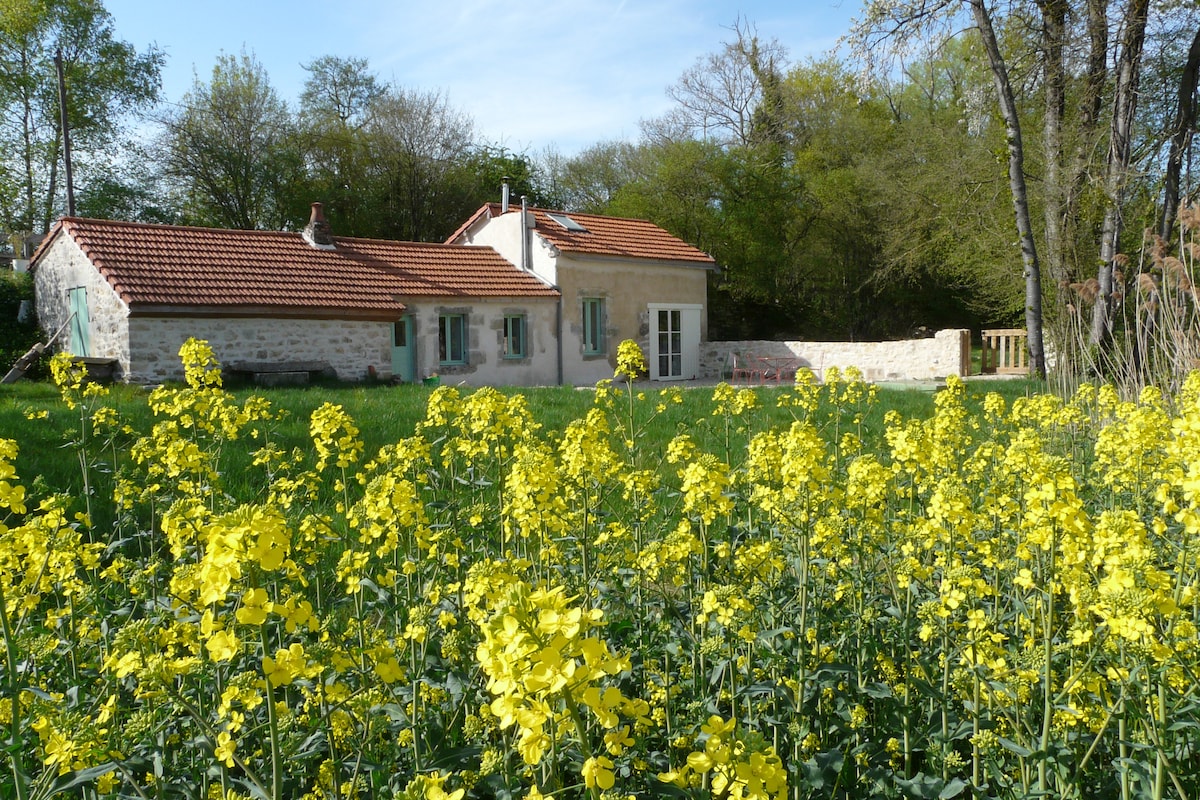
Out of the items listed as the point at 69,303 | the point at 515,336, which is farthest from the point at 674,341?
the point at 69,303

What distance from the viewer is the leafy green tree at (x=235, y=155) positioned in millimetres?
27688

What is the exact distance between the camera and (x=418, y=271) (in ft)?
59.7

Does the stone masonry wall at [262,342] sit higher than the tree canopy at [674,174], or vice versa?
the tree canopy at [674,174]

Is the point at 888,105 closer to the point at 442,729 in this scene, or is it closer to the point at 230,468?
the point at 230,468

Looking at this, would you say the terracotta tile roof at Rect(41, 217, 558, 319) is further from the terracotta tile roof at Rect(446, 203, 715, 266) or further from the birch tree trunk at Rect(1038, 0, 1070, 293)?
the birch tree trunk at Rect(1038, 0, 1070, 293)

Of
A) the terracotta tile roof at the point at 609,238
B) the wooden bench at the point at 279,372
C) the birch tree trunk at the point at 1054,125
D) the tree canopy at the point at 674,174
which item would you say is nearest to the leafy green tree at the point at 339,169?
the tree canopy at the point at 674,174

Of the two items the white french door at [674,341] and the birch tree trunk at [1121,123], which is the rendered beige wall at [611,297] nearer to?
the white french door at [674,341]

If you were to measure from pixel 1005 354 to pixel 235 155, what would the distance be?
22.5 m

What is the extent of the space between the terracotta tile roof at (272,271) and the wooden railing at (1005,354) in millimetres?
9919

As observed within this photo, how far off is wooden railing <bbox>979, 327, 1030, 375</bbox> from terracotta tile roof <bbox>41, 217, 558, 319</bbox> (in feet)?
32.5

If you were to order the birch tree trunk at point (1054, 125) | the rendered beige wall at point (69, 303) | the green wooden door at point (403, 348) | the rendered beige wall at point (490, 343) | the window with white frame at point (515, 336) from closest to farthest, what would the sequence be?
the rendered beige wall at point (69, 303) < the birch tree trunk at point (1054, 125) < the green wooden door at point (403, 348) < the rendered beige wall at point (490, 343) < the window with white frame at point (515, 336)

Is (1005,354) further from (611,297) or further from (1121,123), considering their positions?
(611,297)

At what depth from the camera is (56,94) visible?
2759 cm

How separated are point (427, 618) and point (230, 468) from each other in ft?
15.9
